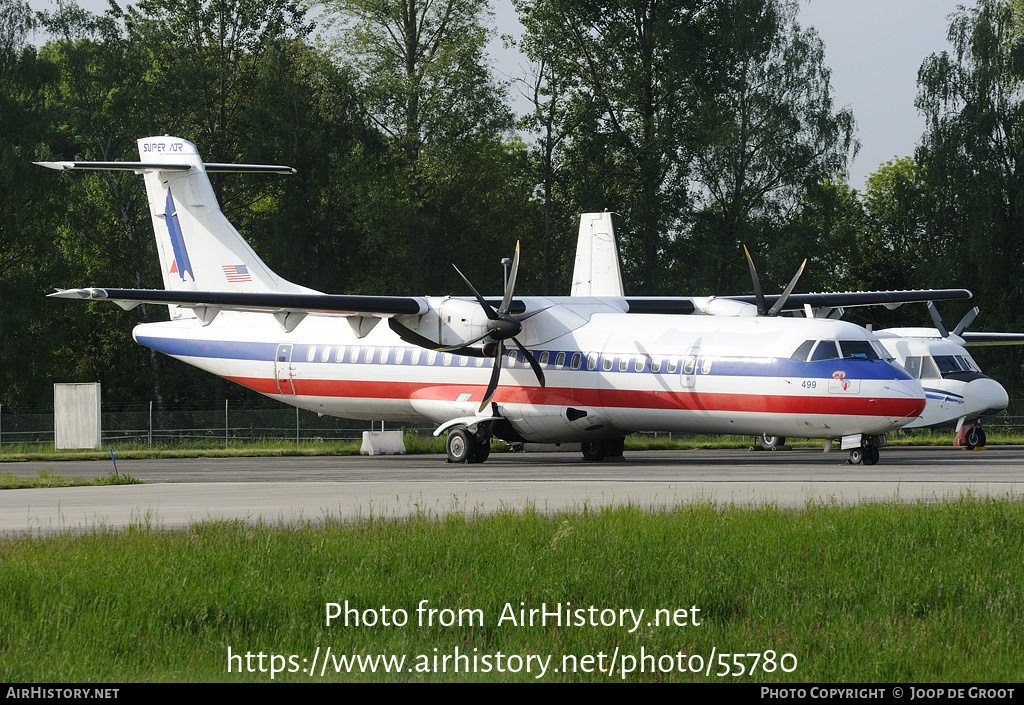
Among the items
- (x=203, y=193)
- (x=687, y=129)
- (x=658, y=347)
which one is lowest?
(x=658, y=347)

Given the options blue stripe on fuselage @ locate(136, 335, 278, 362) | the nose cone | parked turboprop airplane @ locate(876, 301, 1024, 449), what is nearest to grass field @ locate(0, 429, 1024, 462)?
blue stripe on fuselage @ locate(136, 335, 278, 362)

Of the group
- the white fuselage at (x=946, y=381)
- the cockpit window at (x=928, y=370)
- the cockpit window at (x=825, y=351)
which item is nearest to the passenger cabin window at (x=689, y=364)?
the cockpit window at (x=825, y=351)

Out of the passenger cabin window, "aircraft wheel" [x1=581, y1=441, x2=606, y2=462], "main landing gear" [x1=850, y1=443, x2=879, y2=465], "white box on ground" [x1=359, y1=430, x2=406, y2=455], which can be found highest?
the passenger cabin window

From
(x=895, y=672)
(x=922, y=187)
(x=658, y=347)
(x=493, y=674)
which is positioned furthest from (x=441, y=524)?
(x=922, y=187)

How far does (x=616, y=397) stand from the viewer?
84.9 ft

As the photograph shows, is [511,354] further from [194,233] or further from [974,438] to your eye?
[974,438]

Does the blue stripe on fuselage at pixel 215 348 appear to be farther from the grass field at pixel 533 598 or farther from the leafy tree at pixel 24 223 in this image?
the leafy tree at pixel 24 223

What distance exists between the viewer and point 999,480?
19.6 meters

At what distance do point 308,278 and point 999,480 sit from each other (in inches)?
1603

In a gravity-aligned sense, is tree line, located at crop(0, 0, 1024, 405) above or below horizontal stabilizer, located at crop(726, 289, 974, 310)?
above

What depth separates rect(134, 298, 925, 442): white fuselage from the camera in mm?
23266

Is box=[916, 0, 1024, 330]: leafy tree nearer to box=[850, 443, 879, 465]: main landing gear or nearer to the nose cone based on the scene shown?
the nose cone

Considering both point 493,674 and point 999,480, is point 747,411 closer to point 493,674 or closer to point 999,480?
point 999,480

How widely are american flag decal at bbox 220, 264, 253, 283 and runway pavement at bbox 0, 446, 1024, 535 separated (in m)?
5.33
